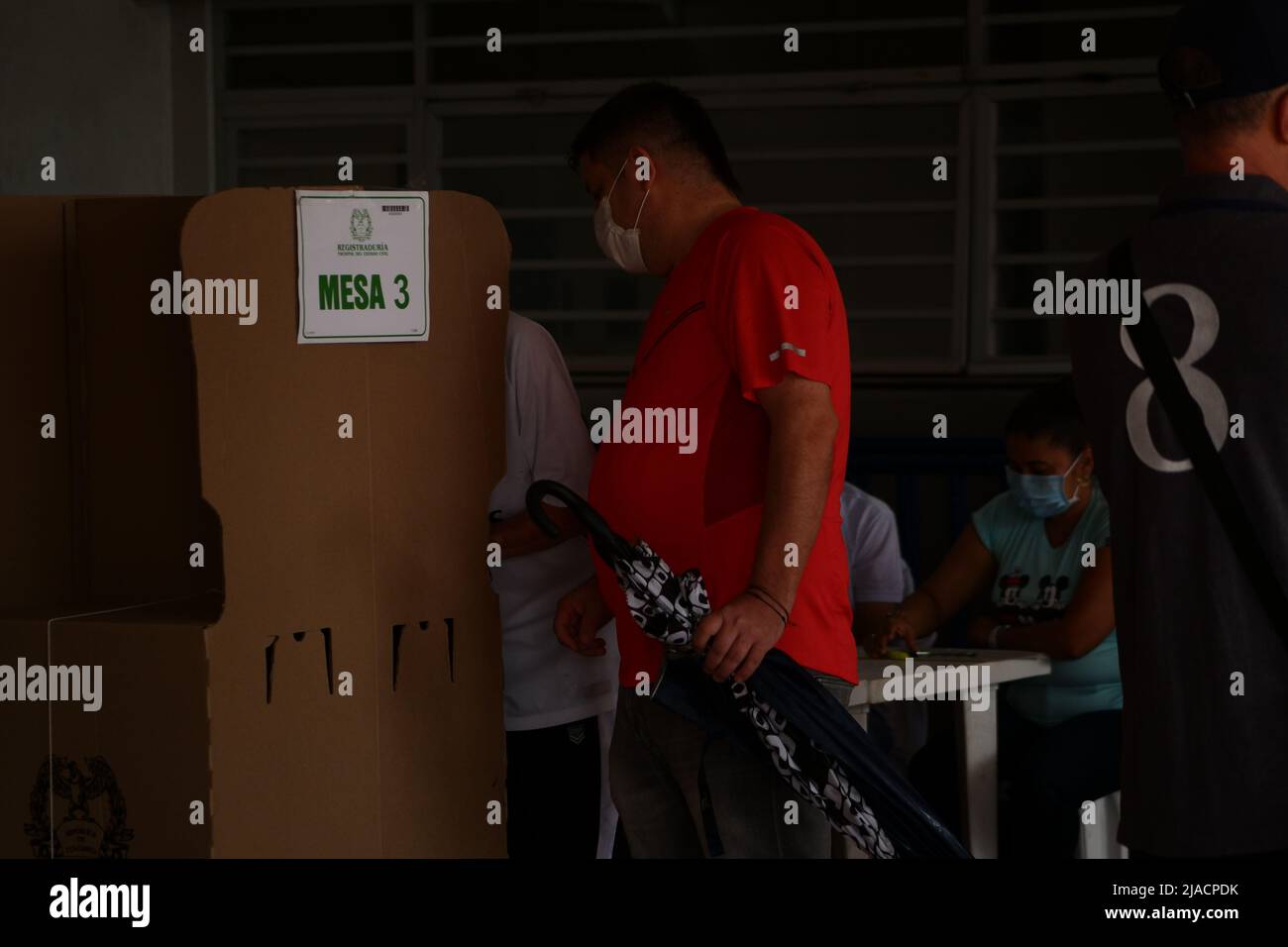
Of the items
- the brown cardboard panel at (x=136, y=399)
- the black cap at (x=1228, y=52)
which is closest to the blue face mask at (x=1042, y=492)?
the black cap at (x=1228, y=52)

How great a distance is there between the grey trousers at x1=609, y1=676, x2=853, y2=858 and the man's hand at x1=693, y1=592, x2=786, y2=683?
0.15 m

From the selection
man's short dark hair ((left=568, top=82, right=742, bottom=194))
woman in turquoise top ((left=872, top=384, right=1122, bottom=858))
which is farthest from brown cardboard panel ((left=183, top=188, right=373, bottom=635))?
woman in turquoise top ((left=872, top=384, right=1122, bottom=858))

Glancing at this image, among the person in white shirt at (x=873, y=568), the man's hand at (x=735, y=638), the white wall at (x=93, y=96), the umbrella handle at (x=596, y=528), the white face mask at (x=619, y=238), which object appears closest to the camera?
the man's hand at (x=735, y=638)

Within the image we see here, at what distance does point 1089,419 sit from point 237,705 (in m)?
1.10

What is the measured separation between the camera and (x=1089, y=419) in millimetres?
1656

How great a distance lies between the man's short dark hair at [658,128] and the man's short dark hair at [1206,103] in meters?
0.69

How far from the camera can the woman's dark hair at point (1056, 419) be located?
3.30 m

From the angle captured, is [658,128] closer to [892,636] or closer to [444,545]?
[444,545]

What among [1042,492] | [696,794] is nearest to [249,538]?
[696,794]

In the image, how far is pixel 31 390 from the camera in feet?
6.79

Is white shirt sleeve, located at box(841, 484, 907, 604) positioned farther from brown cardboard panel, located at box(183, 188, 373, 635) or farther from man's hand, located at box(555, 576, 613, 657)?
brown cardboard panel, located at box(183, 188, 373, 635)

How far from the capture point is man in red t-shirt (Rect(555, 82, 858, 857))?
183 centimetres

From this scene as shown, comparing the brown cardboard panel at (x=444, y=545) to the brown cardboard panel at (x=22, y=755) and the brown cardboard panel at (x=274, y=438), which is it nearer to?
the brown cardboard panel at (x=274, y=438)
